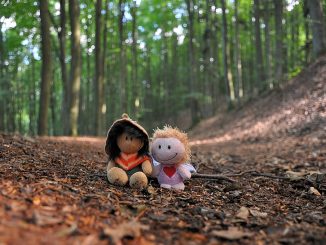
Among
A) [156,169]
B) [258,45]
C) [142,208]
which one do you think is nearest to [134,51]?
[258,45]

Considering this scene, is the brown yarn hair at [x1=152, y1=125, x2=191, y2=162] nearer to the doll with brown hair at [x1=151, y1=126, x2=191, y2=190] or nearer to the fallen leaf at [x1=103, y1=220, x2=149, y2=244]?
the doll with brown hair at [x1=151, y1=126, x2=191, y2=190]

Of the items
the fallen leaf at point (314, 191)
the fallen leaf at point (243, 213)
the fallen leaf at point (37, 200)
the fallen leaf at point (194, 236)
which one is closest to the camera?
the fallen leaf at point (194, 236)

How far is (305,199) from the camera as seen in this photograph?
418 centimetres

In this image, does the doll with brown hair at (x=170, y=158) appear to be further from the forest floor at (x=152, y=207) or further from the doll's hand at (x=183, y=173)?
the forest floor at (x=152, y=207)

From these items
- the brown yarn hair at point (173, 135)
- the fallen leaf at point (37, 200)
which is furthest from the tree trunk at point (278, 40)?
the fallen leaf at point (37, 200)

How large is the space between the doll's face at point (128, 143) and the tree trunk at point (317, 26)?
10438 millimetres

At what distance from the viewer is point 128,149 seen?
398 centimetres

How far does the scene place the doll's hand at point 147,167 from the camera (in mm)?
3971

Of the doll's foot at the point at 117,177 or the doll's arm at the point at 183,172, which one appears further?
the doll's arm at the point at 183,172

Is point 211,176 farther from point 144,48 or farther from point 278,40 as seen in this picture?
point 144,48

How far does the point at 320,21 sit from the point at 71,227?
1286 centimetres

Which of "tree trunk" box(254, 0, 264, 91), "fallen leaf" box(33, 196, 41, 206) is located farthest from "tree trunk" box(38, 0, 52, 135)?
"tree trunk" box(254, 0, 264, 91)

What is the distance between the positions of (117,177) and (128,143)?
370 mm

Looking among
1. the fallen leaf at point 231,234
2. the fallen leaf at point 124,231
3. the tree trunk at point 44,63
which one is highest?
the tree trunk at point 44,63
